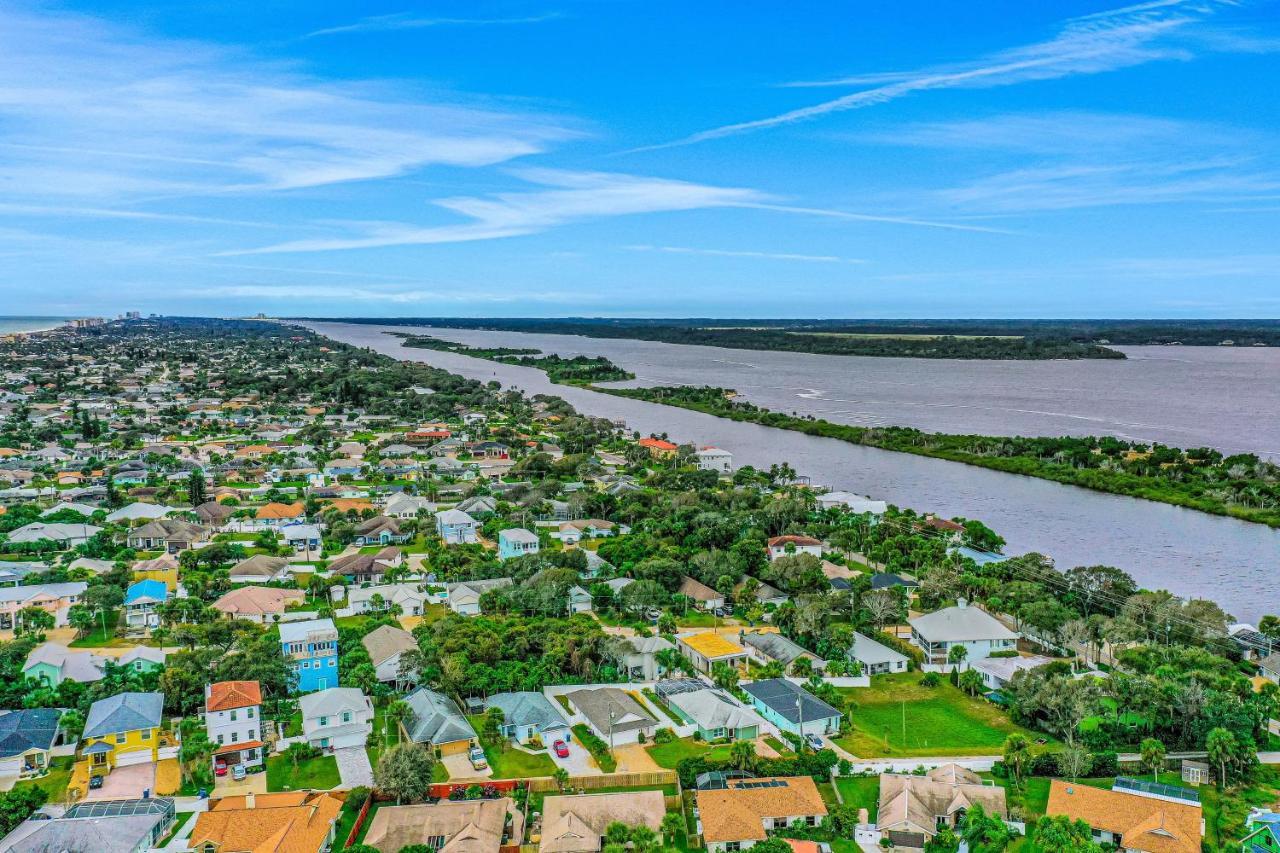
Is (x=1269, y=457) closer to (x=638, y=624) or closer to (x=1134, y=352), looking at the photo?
(x=638, y=624)

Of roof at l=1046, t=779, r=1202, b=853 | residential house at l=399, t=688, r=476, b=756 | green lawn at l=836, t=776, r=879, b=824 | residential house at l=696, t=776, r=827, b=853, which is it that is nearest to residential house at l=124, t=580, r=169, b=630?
residential house at l=399, t=688, r=476, b=756

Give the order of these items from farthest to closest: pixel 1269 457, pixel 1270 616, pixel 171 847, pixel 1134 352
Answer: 1. pixel 1134 352
2. pixel 1269 457
3. pixel 1270 616
4. pixel 171 847

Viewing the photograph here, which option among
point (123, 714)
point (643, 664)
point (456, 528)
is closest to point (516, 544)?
point (456, 528)

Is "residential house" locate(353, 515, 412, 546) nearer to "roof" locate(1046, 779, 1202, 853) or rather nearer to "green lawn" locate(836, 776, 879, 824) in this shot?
"green lawn" locate(836, 776, 879, 824)

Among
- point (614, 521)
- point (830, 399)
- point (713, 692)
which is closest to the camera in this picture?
point (713, 692)

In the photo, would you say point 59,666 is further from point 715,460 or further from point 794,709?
point 715,460

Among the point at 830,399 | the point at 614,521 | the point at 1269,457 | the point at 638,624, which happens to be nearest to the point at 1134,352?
the point at 830,399
